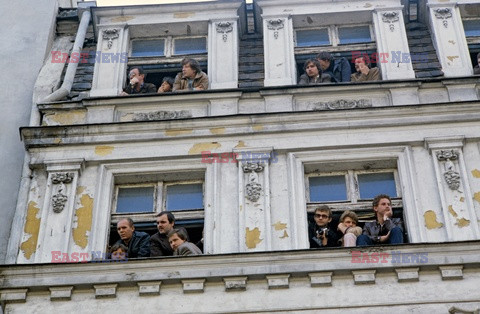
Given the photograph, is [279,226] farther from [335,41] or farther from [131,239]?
[335,41]

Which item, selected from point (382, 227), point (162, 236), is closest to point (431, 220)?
point (382, 227)

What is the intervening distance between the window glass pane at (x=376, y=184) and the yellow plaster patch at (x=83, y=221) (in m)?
4.10

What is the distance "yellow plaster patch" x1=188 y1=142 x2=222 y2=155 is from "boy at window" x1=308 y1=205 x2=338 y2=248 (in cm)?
204

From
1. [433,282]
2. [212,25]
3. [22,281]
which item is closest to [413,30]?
[212,25]

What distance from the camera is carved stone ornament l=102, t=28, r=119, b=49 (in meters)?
18.7

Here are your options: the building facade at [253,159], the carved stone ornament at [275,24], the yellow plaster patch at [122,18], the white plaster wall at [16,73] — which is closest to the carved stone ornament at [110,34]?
the building facade at [253,159]

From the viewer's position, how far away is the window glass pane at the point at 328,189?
16031 millimetres

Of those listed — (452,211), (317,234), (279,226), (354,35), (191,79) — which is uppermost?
(354,35)

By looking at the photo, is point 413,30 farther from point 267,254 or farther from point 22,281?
point 22,281

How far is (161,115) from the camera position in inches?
677

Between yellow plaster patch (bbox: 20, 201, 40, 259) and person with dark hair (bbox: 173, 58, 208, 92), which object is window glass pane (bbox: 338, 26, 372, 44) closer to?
person with dark hair (bbox: 173, 58, 208, 92)

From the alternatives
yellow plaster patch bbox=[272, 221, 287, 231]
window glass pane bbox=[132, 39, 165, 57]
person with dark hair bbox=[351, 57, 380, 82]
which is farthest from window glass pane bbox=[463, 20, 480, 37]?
Answer: yellow plaster patch bbox=[272, 221, 287, 231]

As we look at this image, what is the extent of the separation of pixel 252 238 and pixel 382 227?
188 centimetres

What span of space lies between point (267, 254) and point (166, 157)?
9.50ft
